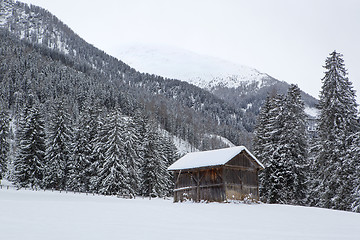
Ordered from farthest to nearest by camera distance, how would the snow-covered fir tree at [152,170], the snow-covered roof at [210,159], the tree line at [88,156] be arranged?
1. the snow-covered fir tree at [152,170]
2. the tree line at [88,156]
3. the snow-covered roof at [210,159]

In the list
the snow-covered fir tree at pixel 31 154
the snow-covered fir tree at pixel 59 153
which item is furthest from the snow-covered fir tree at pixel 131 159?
the snow-covered fir tree at pixel 31 154

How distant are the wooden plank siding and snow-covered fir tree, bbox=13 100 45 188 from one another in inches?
920

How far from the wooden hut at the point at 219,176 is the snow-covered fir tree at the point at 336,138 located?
6761 millimetres

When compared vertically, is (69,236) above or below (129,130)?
below

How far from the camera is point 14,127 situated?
11100 centimetres

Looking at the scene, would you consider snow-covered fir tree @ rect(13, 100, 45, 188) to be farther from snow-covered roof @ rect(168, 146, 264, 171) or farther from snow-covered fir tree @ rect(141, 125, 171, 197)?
snow-covered roof @ rect(168, 146, 264, 171)

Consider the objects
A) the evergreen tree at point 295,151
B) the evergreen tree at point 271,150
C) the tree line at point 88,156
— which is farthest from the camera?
the tree line at point 88,156

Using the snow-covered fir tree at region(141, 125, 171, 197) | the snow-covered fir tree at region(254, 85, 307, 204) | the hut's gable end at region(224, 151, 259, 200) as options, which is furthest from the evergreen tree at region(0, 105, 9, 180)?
the snow-covered fir tree at region(254, 85, 307, 204)

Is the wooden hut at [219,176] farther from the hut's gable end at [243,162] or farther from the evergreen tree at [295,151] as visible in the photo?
the evergreen tree at [295,151]

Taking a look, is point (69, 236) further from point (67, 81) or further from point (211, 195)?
point (67, 81)

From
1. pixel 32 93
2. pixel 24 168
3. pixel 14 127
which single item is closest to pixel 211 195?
pixel 24 168

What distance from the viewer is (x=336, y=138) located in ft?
112

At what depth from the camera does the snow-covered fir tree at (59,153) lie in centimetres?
5366

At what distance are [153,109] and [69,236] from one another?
166m
